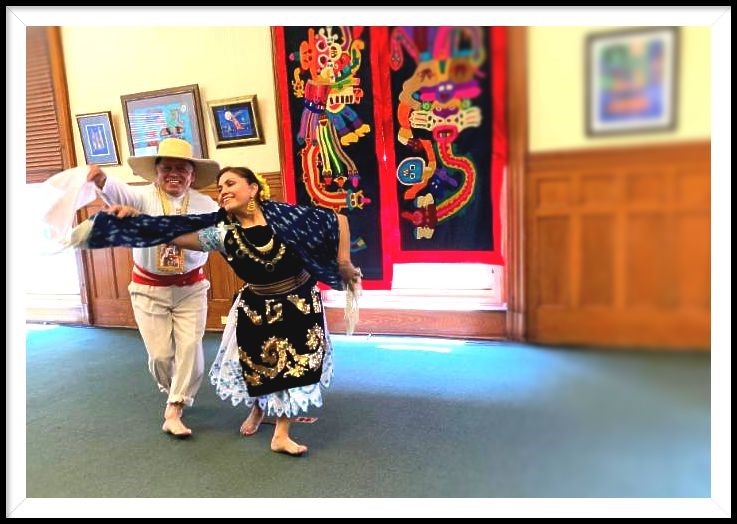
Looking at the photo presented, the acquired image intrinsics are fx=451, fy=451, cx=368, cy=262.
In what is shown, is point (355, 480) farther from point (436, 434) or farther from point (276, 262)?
point (276, 262)

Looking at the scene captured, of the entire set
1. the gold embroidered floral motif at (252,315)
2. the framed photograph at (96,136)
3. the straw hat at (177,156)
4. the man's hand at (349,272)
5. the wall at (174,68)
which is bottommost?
the gold embroidered floral motif at (252,315)

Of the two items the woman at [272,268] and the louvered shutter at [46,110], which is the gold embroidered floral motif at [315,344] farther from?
the louvered shutter at [46,110]

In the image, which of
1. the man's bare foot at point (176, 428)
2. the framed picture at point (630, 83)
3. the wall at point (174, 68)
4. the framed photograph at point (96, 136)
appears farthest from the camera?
the man's bare foot at point (176, 428)

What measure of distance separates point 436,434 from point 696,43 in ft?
3.17

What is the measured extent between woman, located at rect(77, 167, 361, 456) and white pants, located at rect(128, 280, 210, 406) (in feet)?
0.43

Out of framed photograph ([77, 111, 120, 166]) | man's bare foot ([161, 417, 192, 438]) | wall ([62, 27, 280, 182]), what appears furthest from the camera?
man's bare foot ([161, 417, 192, 438])

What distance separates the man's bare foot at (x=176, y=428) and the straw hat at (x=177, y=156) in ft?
2.10

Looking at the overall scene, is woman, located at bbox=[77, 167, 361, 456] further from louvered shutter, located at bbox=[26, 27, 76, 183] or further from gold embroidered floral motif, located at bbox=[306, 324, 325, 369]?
louvered shutter, located at bbox=[26, 27, 76, 183]

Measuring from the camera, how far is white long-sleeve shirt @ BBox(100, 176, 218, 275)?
108 cm

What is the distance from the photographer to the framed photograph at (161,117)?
1.06 metres

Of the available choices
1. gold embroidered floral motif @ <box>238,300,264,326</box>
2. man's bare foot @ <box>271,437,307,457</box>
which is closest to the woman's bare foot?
man's bare foot @ <box>271,437,307,457</box>

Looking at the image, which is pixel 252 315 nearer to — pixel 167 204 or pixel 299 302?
pixel 299 302

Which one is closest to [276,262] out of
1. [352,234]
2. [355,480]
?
[352,234]

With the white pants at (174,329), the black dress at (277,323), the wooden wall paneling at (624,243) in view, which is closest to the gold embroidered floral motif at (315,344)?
the black dress at (277,323)
